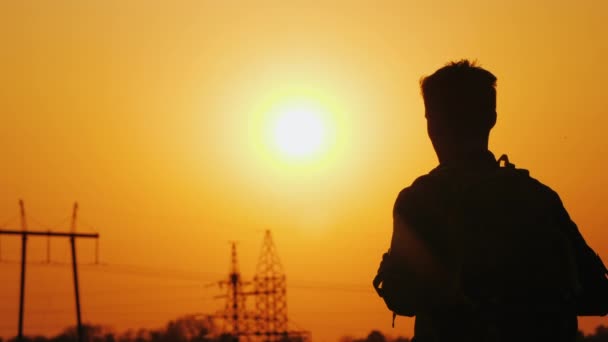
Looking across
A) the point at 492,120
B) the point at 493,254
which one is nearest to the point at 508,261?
the point at 493,254

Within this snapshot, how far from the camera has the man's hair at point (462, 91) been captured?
13.9 ft

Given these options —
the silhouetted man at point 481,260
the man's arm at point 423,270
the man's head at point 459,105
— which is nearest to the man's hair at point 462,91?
the man's head at point 459,105

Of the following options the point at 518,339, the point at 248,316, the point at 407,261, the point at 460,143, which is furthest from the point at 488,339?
the point at 248,316

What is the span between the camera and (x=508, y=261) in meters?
3.98

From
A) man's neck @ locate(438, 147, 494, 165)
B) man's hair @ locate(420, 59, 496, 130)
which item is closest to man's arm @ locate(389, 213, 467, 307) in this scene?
man's neck @ locate(438, 147, 494, 165)

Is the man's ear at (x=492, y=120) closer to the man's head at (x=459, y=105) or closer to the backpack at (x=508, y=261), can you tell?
the man's head at (x=459, y=105)

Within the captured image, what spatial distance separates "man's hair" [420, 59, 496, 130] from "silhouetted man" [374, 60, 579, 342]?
0.67 ft

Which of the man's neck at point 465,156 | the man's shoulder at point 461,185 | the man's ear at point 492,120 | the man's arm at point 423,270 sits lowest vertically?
the man's arm at point 423,270

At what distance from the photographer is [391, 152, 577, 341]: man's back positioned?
3979mm

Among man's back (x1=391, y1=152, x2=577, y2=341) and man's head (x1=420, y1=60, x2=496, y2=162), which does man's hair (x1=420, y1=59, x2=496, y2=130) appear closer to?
man's head (x1=420, y1=60, x2=496, y2=162)

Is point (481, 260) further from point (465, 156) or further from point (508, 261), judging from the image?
point (465, 156)

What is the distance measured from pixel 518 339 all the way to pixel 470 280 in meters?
0.23

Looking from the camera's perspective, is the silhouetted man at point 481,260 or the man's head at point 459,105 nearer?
the silhouetted man at point 481,260

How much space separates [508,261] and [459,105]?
576mm
